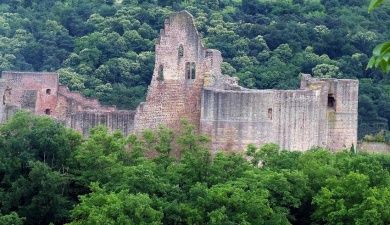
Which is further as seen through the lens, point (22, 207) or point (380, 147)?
point (380, 147)

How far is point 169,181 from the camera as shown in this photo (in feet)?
153

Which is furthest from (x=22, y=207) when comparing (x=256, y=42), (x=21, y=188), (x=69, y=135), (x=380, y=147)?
(x=256, y=42)

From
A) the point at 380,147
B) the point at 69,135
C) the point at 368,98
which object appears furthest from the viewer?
the point at 368,98

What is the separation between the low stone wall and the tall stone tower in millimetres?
9034

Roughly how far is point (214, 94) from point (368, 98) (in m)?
24.9

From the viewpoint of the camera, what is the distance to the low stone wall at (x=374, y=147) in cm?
5702

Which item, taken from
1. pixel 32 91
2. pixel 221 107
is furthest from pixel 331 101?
pixel 32 91

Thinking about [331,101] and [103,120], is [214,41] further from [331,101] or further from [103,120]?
[103,120]

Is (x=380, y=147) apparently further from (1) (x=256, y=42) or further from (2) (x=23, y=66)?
(2) (x=23, y=66)

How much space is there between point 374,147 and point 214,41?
846 inches

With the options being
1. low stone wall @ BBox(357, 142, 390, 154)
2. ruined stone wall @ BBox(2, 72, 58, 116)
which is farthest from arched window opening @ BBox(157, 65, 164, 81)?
low stone wall @ BBox(357, 142, 390, 154)

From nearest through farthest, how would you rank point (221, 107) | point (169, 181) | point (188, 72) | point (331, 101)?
point (169, 181) → point (221, 107) → point (188, 72) → point (331, 101)

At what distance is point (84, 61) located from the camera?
257 feet

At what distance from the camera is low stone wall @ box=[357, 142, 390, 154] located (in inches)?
→ 2245
